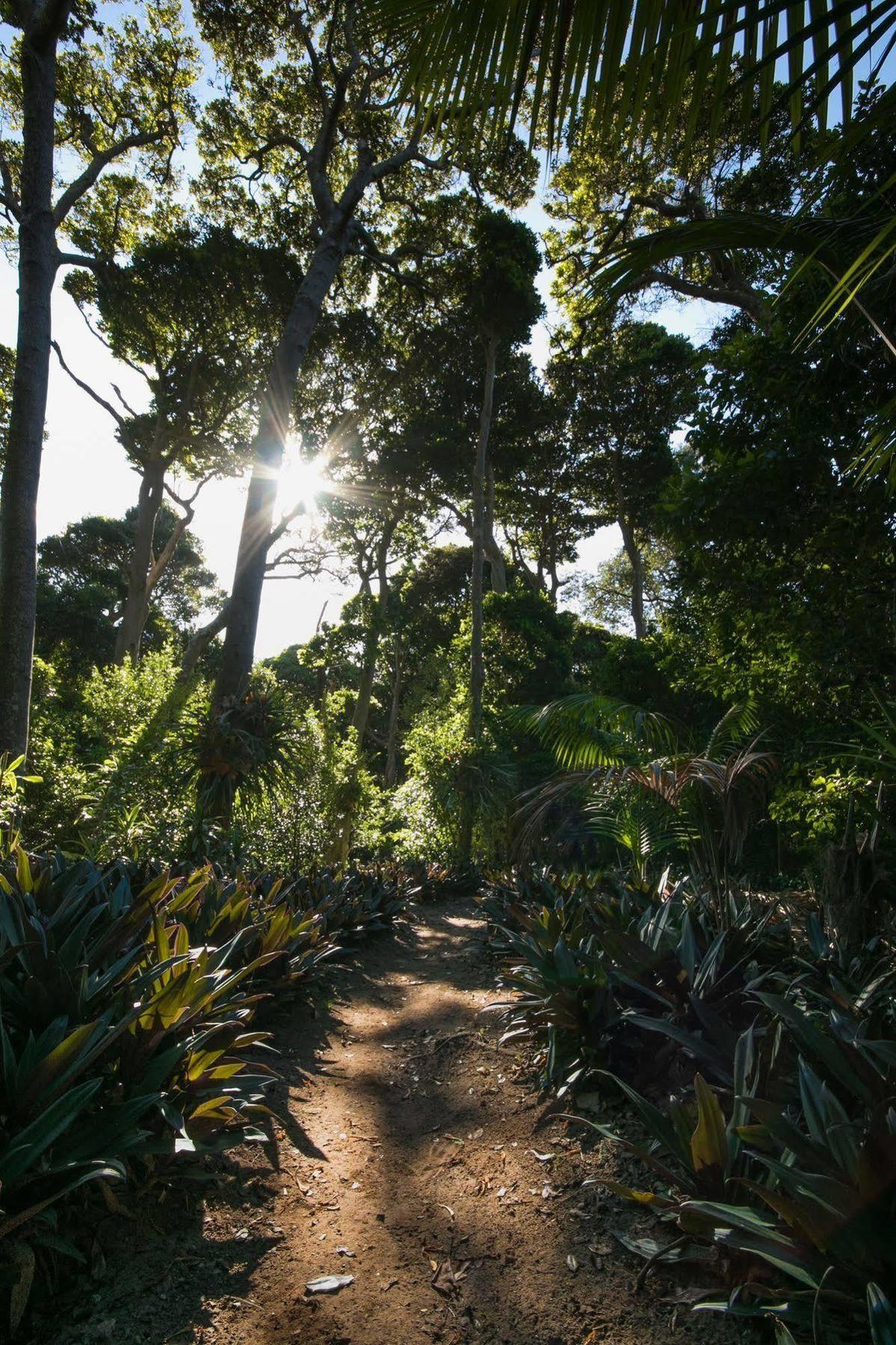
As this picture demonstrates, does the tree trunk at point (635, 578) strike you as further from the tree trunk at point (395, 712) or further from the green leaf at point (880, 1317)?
the green leaf at point (880, 1317)

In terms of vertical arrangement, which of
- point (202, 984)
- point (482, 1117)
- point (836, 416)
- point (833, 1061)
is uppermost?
point (836, 416)

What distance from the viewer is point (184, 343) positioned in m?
16.1

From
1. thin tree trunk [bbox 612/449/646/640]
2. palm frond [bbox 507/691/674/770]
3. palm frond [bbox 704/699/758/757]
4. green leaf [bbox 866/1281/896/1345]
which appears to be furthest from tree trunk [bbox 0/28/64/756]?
thin tree trunk [bbox 612/449/646/640]

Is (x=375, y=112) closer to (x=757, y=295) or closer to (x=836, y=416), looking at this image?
(x=757, y=295)

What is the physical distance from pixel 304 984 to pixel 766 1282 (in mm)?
3461

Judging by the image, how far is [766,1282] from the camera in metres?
1.59

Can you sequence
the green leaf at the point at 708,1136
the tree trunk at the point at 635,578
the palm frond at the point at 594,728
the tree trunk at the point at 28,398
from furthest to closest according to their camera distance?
the tree trunk at the point at 635,578 → the tree trunk at the point at 28,398 → the palm frond at the point at 594,728 → the green leaf at the point at 708,1136

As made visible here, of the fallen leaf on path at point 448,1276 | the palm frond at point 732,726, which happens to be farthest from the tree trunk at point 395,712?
the fallen leaf on path at point 448,1276

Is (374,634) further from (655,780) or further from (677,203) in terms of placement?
(655,780)

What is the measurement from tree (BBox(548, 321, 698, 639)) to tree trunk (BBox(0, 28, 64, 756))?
12.5 m

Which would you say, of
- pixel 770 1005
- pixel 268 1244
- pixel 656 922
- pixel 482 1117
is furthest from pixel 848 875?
pixel 268 1244

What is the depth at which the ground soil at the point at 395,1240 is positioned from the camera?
1.72 metres

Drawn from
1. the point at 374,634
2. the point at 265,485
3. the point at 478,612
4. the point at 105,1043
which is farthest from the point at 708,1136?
the point at 374,634

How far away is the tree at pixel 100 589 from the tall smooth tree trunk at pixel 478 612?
836 cm
